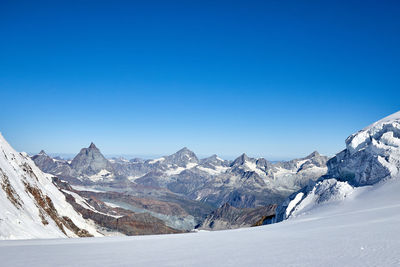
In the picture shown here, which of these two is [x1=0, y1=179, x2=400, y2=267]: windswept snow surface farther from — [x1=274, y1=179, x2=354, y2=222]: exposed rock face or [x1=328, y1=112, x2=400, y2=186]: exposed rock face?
[x1=328, y1=112, x2=400, y2=186]: exposed rock face

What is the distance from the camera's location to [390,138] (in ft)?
151

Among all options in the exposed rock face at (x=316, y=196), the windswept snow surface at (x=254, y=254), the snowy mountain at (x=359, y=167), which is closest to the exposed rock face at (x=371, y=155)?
the snowy mountain at (x=359, y=167)

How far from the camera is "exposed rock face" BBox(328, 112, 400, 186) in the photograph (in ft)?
138

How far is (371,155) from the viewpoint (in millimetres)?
46500

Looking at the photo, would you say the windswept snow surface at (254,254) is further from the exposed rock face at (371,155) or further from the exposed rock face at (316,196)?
the exposed rock face at (371,155)

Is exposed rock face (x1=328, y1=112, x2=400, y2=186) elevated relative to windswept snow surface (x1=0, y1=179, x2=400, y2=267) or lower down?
lower down

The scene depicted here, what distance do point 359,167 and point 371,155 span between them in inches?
120

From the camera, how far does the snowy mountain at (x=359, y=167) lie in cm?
4247

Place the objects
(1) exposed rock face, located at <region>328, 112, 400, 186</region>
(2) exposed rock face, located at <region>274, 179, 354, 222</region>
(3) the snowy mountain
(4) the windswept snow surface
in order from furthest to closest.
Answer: (2) exposed rock face, located at <region>274, 179, 354, 222</region>, (3) the snowy mountain, (1) exposed rock face, located at <region>328, 112, 400, 186</region>, (4) the windswept snow surface

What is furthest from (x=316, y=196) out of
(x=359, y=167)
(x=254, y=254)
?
(x=254, y=254)

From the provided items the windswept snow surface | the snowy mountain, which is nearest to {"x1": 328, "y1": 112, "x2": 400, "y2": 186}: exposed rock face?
the snowy mountain

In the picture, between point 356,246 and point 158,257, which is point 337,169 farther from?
point 158,257

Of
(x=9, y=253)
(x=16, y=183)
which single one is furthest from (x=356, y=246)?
(x=16, y=183)

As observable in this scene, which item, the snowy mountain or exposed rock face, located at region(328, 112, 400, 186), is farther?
the snowy mountain
